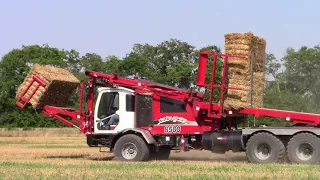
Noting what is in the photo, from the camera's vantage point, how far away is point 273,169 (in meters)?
15.0

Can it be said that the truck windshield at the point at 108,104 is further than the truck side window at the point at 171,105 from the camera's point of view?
Yes

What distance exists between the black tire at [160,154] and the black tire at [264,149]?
3282 millimetres

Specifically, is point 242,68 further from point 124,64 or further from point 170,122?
point 124,64

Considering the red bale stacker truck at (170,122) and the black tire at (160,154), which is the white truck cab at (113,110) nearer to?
the red bale stacker truck at (170,122)

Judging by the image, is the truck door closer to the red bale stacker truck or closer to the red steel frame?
the red bale stacker truck

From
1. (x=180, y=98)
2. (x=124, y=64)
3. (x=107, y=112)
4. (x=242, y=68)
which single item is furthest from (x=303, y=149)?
A: (x=124, y=64)

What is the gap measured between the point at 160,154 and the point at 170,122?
5.45 ft

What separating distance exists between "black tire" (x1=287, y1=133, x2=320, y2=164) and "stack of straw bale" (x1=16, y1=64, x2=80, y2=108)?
8221 mm

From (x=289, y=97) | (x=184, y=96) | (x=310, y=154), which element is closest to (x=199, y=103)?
(x=184, y=96)

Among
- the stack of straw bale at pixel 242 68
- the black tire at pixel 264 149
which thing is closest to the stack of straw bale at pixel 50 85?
the stack of straw bale at pixel 242 68

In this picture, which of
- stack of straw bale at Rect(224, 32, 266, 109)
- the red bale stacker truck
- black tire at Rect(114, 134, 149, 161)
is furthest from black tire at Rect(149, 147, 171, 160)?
stack of straw bale at Rect(224, 32, 266, 109)

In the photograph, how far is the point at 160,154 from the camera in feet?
68.2

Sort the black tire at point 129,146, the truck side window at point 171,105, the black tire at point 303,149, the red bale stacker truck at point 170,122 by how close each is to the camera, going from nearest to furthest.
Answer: the black tire at point 303,149 → the red bale stacker truck at point 170,122 → the black tire at point 129,146 → the truck side window at point 171,105

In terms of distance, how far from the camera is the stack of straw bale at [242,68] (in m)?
18.2
